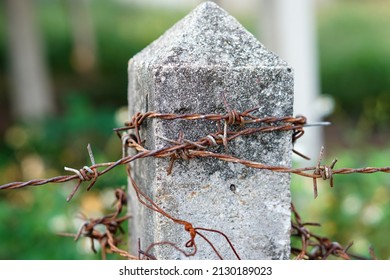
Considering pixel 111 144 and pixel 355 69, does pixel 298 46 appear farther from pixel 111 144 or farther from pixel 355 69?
pixel 355 69

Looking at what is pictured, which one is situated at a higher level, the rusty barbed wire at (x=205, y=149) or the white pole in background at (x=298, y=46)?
the white pole in background at (x=298, y=46)

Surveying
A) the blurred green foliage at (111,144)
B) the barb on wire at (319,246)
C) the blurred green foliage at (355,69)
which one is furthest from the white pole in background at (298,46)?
the blurred green foliage at (355,69)

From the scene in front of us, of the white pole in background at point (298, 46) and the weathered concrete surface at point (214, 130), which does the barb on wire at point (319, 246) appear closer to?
the weathered concrete surface at point (214, 130)

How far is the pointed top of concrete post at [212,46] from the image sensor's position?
1076 mm

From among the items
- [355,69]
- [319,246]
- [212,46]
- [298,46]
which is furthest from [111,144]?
[355,69]

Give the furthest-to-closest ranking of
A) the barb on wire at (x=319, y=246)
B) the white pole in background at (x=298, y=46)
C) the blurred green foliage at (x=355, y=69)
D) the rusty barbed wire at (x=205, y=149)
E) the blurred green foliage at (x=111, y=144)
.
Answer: the blurred green foliage at (x=355, y=69), the white pole in background at (x=298, y=46), the blurred green foliage at (x=111, y=144), the barb on wire at (x=319, y=246), the rusty barbed wire at (x=205, y=149)

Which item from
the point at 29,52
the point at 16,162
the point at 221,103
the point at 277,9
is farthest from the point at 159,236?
the point at 29,52

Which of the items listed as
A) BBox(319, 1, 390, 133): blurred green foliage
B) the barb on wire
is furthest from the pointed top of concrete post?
BBox(319, 1, 390, 133): blurred green foliage

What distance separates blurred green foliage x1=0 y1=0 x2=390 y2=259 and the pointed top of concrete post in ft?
4.33

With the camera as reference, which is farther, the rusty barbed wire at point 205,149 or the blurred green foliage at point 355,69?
the blurred green foliage at point 355,69

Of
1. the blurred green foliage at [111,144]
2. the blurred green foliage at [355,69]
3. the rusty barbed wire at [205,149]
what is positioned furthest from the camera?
the blurred green foliage at [355,69]

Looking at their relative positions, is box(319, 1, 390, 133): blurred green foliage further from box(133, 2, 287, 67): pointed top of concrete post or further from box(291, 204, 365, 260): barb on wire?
box(133, 2, 287, 67): pointed top of concrete post

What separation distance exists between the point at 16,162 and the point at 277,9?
225cm

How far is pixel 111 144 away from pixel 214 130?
3.44m
